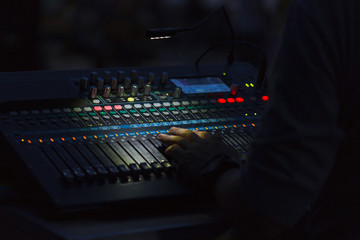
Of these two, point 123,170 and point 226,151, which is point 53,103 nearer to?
point 123,170

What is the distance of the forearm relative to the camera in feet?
3.33

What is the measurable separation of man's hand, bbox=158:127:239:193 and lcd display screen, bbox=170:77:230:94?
1.04ft

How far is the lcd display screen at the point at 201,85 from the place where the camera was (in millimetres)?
1634

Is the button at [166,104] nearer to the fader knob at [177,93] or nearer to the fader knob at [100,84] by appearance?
the fader knob at [177,93]

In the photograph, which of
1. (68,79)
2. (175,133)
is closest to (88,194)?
(175,133)

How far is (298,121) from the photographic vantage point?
941 mm

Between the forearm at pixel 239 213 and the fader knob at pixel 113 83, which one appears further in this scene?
the fader knob at pixel 113 83

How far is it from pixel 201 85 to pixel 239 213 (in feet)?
2.19

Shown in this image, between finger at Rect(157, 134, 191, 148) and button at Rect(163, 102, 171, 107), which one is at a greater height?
finger at Rect(157, 134, 191, 148)

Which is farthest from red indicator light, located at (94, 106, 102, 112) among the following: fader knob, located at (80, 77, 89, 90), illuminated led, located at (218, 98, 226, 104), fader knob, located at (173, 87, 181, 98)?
illuminated led, located at (218, 98, 226, 104)

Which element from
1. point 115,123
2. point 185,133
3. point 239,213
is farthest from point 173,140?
point 239,213

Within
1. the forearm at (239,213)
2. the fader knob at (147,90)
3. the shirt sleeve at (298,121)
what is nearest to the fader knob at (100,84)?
the fader knob at (147,90)

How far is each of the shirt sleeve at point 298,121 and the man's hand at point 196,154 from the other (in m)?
0.20

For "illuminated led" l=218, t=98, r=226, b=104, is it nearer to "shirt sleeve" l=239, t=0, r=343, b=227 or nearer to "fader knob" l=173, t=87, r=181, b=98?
"fader knob" l=173, t=87, r=181, b=98
